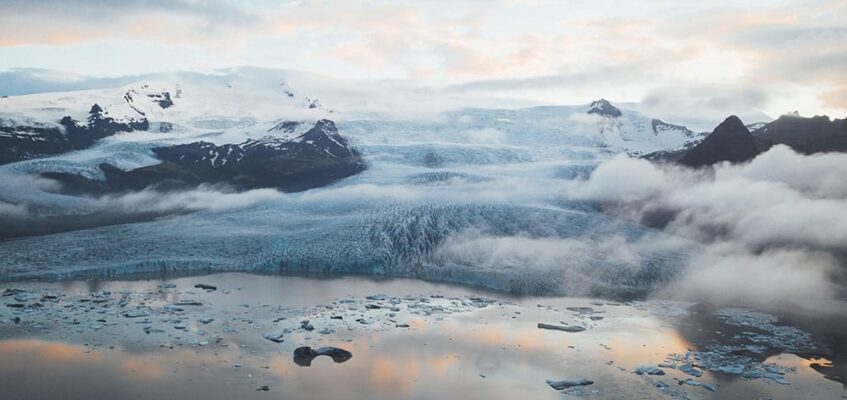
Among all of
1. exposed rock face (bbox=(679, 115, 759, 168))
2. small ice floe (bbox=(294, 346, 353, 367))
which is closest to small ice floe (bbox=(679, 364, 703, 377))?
small ice floe (bbox=(294, 346, 353, 367))

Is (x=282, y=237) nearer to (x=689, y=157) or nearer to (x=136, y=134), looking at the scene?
(x=689, y=157)

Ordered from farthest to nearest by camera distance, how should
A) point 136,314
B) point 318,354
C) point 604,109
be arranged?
point 604,109 → point 136,314 → point 318,354

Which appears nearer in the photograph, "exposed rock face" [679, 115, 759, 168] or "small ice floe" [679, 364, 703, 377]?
"small ice floe" [679, 364, 703, 377]

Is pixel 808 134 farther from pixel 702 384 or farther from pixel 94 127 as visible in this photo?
pixel 94 127

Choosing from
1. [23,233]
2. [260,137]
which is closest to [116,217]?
[23,233]

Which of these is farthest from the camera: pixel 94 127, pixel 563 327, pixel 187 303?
pixel 94 127

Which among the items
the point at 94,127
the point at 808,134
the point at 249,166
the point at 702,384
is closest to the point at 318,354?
the point at 702,384

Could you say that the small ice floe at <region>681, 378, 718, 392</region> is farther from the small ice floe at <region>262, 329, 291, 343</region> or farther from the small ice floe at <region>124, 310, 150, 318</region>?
the small ice floe at <region>124, 310, 150, 318</region>
